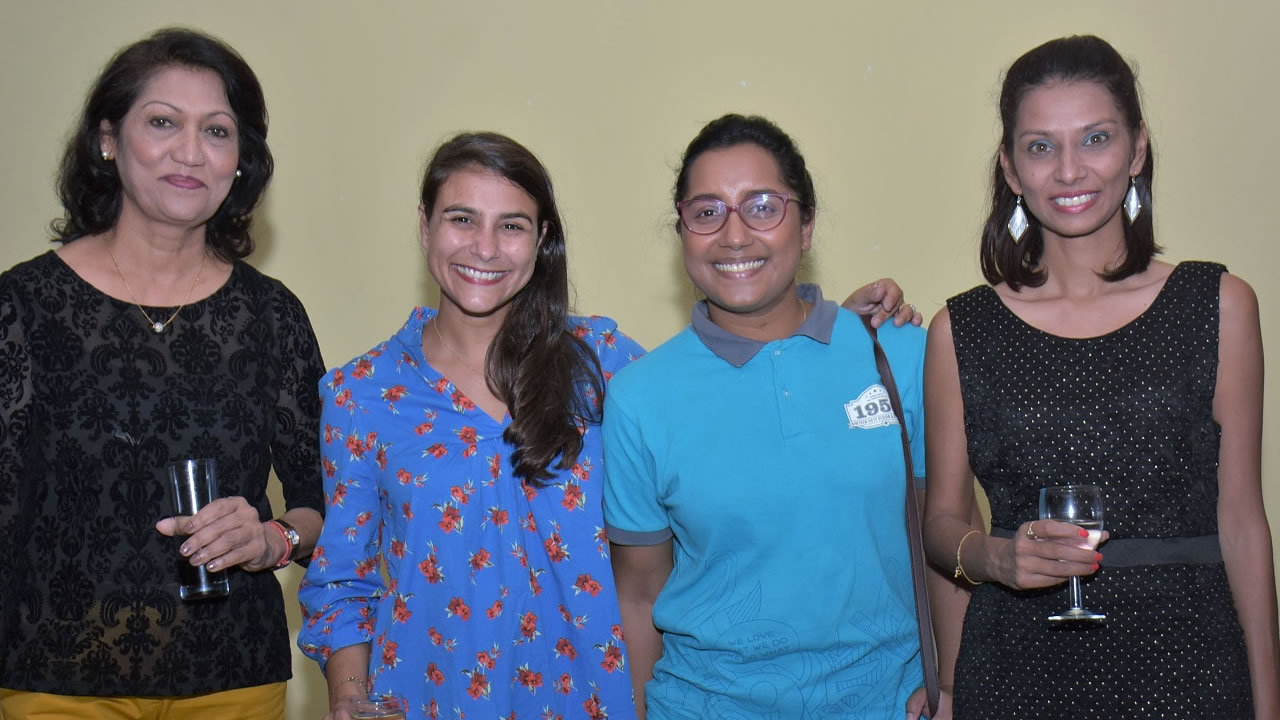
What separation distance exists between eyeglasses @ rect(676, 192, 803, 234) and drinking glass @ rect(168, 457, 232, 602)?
3.46ft

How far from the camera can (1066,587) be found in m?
2.25

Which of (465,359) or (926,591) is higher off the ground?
(465,359)

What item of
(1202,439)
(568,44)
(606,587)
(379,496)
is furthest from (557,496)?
(568,44)

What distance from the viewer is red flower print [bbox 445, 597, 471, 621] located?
2.46 m

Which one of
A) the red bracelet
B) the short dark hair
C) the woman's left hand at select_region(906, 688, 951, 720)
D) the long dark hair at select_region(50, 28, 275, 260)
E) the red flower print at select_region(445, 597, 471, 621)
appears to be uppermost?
the long dark hair at select_region(50, 28, 275, 260)

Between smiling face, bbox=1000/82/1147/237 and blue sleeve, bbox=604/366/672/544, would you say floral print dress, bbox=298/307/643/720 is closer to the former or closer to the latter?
blue sleeve, bbox=604/366/672/544

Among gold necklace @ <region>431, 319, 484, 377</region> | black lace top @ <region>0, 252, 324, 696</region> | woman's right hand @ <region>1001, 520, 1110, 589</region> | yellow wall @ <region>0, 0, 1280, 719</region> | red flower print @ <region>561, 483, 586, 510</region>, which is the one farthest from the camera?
yellow wall @ <region>0, 0, 1280, 719</region>

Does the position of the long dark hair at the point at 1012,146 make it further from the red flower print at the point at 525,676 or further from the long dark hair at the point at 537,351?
the red flower print at the point at 525,676

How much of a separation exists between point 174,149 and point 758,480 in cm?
137

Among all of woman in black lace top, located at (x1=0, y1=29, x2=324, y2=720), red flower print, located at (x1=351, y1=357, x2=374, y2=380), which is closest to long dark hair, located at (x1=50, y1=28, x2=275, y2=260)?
woman in black lace top, located at (x1=0, y1=29, x2=324, y2=720)

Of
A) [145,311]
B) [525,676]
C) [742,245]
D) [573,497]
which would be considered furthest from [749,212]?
[145,311]

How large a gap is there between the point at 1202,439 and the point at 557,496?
122cm

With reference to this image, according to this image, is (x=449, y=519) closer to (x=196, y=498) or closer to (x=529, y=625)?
(x=529, y=625)

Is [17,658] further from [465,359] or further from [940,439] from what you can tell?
[940,439]
